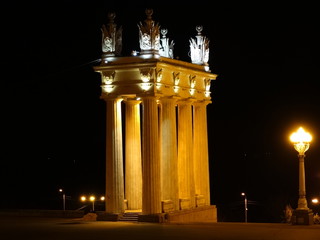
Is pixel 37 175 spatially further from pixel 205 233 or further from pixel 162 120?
pixel 205 233

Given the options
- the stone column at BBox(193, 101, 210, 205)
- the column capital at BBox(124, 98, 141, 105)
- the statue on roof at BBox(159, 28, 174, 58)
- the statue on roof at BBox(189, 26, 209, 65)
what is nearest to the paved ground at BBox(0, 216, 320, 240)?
the column capital at BBox(124, 98, 141, 105)

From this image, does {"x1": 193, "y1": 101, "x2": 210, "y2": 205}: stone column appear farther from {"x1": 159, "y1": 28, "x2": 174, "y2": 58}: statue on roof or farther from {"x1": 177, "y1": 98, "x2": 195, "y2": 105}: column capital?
{"x1": 159, "y1": 28, "x2": 174, "y2": 58}: statue on roof

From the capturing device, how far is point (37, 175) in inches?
3546

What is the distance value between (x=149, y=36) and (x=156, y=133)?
5311 millimetres

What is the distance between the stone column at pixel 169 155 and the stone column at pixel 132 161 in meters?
2.54

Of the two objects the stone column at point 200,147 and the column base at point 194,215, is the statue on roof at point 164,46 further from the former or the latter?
the column base at point 194,215

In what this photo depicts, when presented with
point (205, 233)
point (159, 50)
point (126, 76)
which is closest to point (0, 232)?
point (205, 233)

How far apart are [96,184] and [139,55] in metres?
47.3

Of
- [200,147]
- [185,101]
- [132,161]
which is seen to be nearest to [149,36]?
[185,101]

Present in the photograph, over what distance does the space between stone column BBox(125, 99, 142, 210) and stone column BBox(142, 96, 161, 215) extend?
4.44 metres

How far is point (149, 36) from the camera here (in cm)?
4312

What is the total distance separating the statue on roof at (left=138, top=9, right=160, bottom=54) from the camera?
141 ft

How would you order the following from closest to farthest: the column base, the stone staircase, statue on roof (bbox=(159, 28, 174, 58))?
the stone staircase
the column base
statue on roof (bbox=(159, 28, 174, 58))

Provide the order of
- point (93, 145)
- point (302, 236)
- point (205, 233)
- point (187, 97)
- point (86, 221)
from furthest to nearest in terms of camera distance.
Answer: point (93, 145) < point (187, 97) < point (86, 221) < point (205, 233) < point (302, 236)
